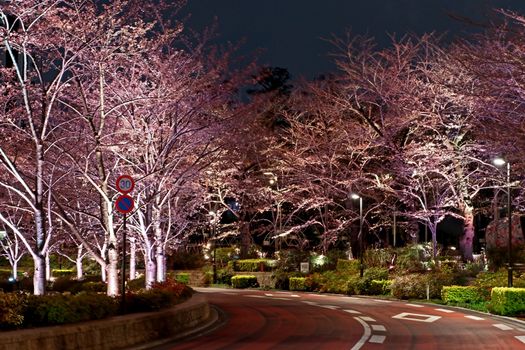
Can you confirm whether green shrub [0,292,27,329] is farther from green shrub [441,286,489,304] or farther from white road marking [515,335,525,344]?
green shrub [441,286,489,304]

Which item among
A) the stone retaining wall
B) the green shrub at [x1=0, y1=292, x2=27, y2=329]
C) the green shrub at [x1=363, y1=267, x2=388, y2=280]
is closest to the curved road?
the stone retaining wall

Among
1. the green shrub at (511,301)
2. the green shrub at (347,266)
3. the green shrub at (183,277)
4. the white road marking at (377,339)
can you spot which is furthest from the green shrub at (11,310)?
the green shrub at (183,277)

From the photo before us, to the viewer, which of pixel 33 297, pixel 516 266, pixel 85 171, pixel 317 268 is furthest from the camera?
pixel 317 268

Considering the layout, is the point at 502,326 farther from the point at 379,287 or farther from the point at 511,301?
the point at 379,287

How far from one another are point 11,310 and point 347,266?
31696mm

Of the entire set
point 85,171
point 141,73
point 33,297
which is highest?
point 141,73

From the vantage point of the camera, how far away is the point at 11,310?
39.8ft

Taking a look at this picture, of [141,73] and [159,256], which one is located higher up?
[141,73]

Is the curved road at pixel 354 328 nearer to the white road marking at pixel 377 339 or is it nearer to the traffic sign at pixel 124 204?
the white road marking at pixel 377 339

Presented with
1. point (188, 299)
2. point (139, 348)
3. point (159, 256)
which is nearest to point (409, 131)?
point (159, 256)

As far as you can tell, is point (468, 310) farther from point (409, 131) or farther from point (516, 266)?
point (409, 131)

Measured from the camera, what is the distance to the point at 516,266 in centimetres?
3142

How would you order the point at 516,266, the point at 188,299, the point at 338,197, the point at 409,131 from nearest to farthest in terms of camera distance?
the point at 188,299, the point at 516,266, the point at 409,131, the point at 338,197

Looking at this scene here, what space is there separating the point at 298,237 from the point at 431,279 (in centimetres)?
2213
